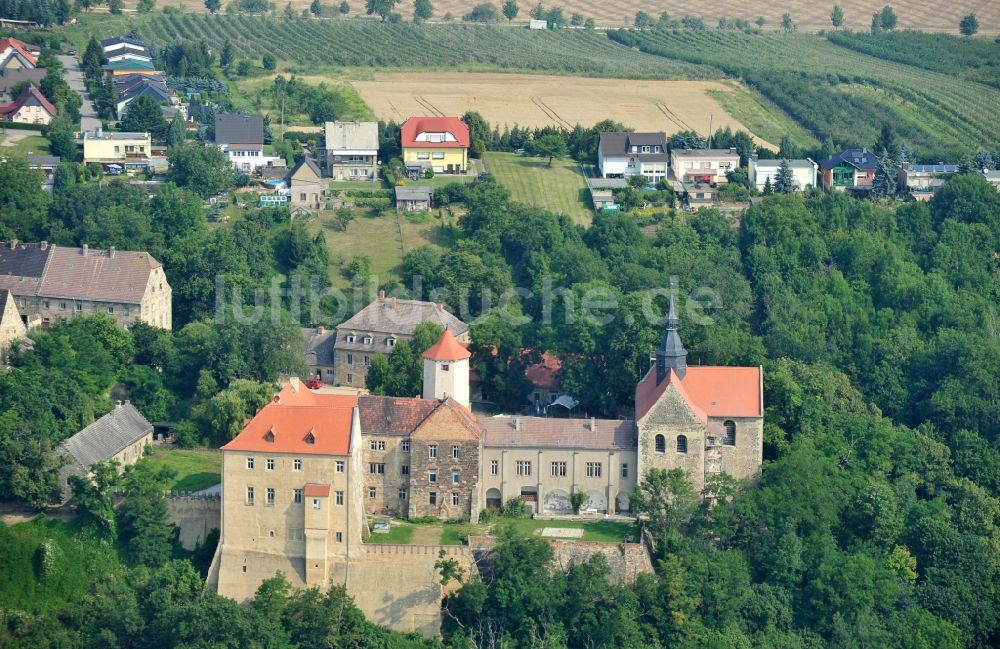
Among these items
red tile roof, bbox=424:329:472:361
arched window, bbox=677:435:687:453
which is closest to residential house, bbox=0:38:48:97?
red tile roof, bbox=424:329:472:361

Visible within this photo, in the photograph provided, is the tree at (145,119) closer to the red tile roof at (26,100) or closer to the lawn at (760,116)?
the red tile roof at (26,100)

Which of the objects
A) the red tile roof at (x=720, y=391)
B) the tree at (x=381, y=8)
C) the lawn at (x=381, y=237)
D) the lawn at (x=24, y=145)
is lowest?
the tree at (x=381, y=8)

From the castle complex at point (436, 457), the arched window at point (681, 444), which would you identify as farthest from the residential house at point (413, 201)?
the arched window at point (681, 444)

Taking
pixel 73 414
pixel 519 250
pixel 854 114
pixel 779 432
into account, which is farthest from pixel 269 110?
pixel 779 432

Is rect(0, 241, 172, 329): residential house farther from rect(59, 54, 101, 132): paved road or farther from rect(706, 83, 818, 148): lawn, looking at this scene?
rect(706, 83, 818, 148): lawn

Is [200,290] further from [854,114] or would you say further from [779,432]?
[854,114]

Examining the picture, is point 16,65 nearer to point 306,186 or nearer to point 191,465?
point 306,186
